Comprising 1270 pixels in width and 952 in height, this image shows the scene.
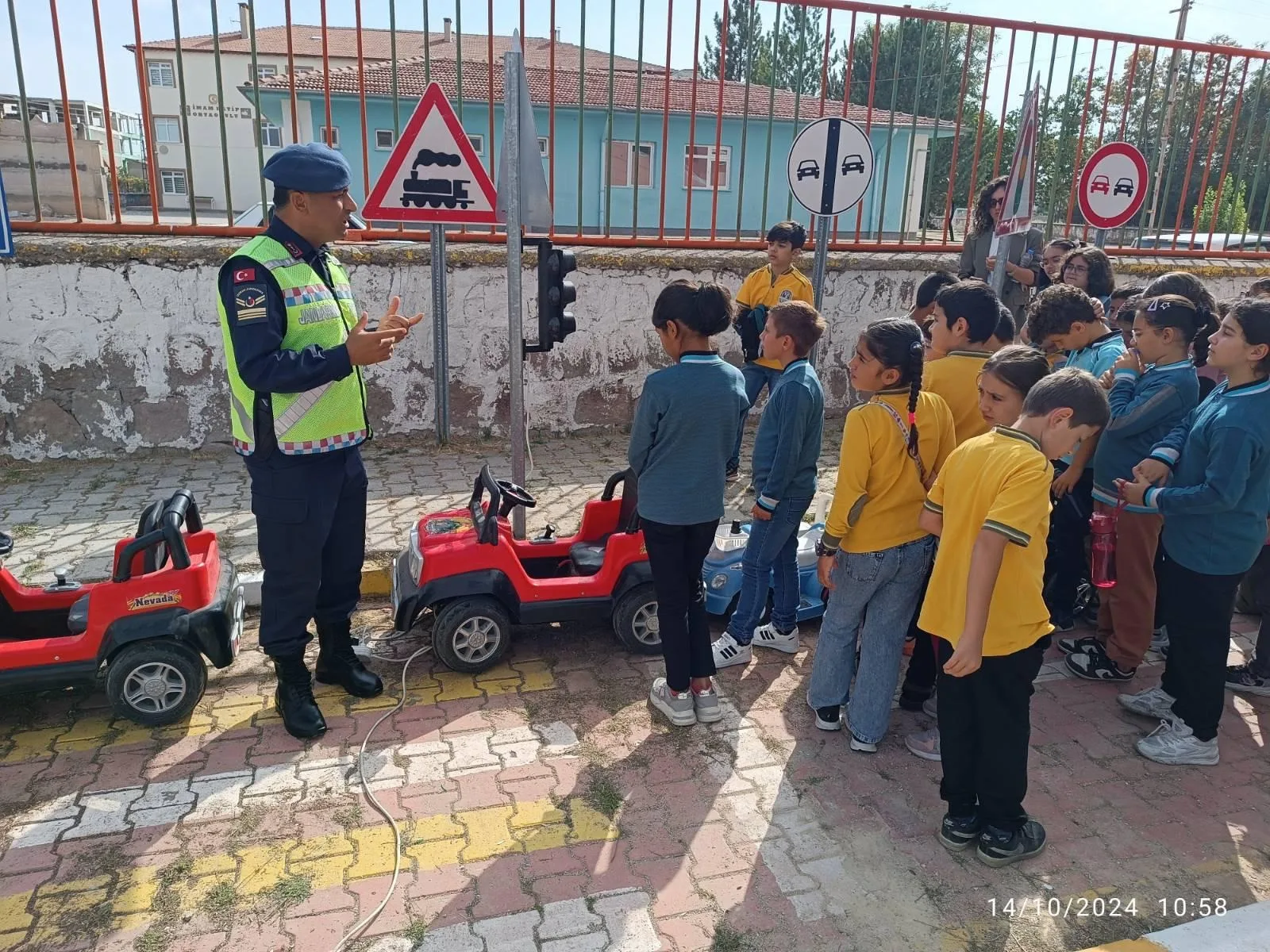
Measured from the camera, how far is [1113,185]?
23.5 ft

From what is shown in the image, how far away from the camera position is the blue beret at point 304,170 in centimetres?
325

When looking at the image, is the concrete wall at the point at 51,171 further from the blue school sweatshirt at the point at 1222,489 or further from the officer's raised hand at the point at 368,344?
the blue school sweatshirt at the point at 1222,489

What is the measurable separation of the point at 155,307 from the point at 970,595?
251 inches

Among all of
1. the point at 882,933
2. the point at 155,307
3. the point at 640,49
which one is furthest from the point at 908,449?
the point at 155,307

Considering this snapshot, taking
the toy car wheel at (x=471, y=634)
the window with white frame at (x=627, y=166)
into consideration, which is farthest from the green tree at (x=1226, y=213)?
the toy car wheel at (x=471, y=634)

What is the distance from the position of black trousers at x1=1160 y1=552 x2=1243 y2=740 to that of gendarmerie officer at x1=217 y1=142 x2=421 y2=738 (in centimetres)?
330

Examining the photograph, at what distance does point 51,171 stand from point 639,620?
5766 mm

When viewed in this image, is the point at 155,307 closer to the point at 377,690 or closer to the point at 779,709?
the point at 377,690

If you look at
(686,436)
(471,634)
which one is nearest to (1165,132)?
(686,436)

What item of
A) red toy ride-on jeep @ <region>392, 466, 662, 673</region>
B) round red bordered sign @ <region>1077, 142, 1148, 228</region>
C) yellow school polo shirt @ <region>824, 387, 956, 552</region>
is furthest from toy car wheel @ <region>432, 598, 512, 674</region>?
round red bordered sign @ <region>1077, 142, 1148, 228</region>

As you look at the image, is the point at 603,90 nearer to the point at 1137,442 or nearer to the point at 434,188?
the point at 434,188

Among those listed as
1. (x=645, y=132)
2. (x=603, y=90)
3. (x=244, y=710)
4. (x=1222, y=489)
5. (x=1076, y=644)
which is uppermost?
(x=603, y=90)

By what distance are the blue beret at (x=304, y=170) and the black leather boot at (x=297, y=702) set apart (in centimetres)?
186
